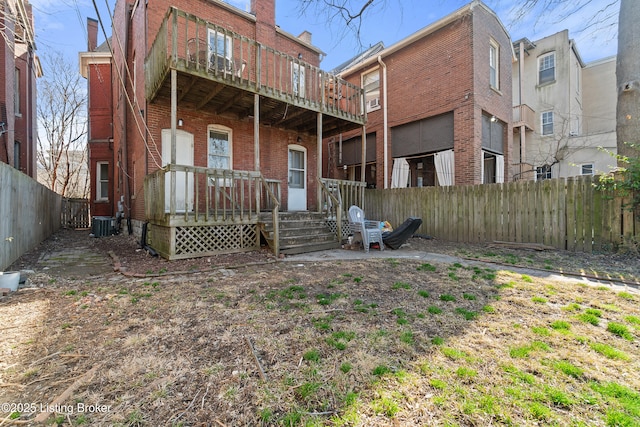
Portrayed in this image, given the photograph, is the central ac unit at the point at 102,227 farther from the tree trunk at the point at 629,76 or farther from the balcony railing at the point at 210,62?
the tree trunk at the point at 629,76

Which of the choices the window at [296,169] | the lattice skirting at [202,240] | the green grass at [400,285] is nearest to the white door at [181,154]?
the lattice skirting at [202,240]

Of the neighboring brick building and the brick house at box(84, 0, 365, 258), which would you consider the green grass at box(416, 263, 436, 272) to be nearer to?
the brick house at box(84, 0, 365, 258)

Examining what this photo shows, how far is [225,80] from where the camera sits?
6504 mm

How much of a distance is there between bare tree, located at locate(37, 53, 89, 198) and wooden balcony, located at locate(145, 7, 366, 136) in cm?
1619

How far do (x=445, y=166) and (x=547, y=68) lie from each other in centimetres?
1197

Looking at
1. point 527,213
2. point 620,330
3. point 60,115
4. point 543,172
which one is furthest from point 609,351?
point 60,115

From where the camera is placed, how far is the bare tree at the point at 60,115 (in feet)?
58.4

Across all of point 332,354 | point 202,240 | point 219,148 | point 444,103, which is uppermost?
point 444,103

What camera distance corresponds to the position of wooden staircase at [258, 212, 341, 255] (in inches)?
268

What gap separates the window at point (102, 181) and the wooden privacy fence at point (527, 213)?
1391 cm

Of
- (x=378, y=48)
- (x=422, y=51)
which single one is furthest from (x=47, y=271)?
(x=378, y=48)

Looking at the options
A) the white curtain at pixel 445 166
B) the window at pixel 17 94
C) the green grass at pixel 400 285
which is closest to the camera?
the green grass at pixel 400 285

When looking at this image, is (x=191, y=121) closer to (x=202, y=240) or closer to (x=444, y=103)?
(x=202, y=240)

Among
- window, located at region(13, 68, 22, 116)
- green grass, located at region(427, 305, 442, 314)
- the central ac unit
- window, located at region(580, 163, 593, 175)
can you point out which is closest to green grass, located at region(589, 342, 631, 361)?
green grass, located at region(427, 305, 442, 314)
